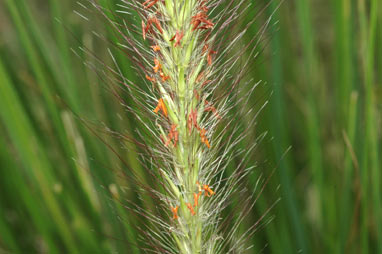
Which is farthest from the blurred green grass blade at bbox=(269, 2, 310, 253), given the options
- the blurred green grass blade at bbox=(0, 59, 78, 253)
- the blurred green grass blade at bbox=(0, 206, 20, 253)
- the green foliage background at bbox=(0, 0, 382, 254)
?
the blurred green grass blade at bbox=(0, 206, 20, 253)

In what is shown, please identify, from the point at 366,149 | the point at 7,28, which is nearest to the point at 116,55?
the point at 366,149

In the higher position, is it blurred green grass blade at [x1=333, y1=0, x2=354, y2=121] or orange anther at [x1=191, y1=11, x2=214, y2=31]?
orange anther at [x1=191, y1=11, x2=214, y2=31]

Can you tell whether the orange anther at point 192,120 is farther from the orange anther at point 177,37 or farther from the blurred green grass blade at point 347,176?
the blurred green grass blade at point 347,176

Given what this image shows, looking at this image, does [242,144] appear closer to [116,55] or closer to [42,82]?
[116,55]

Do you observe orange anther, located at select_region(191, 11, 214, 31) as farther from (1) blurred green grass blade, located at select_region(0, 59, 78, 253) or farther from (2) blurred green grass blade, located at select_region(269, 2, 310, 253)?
(1) blurred green grass blade, located at select_region(0, 59, 78, 253)

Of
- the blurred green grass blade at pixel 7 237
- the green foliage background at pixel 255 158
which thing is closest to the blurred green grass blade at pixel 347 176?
the green foliage background at pixel 255 158

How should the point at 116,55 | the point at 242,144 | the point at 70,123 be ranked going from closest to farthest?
1. the point at 116,55
2. the point at 242,144
3. the point at 70,123

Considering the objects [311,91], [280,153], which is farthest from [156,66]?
[311,91]

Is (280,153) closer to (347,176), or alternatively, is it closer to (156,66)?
(347,176)
